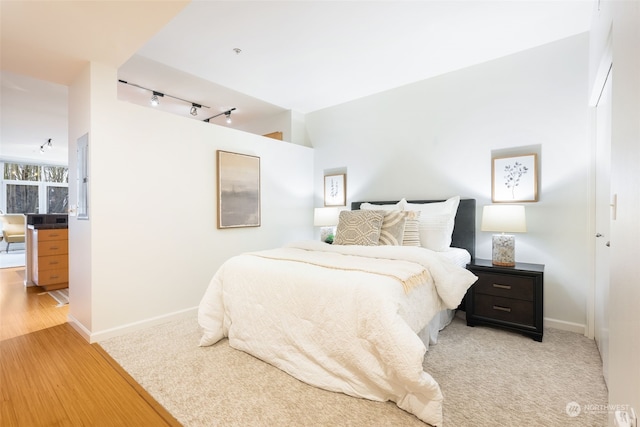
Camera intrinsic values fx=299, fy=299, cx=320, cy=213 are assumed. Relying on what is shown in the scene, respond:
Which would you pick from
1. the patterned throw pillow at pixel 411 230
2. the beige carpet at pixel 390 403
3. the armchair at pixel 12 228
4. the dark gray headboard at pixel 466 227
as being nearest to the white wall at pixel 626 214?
the beige carpet at pixel 390 403

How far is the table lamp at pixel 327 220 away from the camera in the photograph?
13.6ft

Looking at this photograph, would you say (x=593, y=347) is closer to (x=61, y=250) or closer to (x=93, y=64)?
(x=93, y=64)

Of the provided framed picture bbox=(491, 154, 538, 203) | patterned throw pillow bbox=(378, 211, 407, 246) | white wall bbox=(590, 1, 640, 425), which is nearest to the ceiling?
framed picture bbox=(491, 154, 538, 203)

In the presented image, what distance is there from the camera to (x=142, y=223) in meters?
→ 2.88

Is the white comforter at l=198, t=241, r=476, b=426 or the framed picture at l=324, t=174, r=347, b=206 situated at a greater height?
the framed picture at l=324, t=174, r=347, b=206

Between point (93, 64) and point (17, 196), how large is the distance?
26.8 ft

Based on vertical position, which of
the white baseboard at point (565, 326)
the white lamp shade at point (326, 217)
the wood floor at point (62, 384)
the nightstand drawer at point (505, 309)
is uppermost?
the white lamp shade at point (326, 217)

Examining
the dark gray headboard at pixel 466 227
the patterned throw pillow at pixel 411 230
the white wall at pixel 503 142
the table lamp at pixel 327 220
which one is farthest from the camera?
the table lamp at pixel 327 220

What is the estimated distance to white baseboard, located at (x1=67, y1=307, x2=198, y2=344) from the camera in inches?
101

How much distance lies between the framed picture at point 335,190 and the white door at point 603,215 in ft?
9.04

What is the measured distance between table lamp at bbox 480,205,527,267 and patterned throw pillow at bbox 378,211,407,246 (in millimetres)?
752

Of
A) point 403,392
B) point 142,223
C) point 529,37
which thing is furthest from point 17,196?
point 529,37

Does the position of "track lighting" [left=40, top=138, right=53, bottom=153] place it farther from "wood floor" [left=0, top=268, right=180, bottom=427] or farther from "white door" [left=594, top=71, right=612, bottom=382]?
"white door" [left=594, top=71, right=612, bottom=382]

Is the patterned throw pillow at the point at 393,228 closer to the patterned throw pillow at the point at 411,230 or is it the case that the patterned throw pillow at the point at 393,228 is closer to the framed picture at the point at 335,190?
the patterned throw pillow at the point at 411,230
